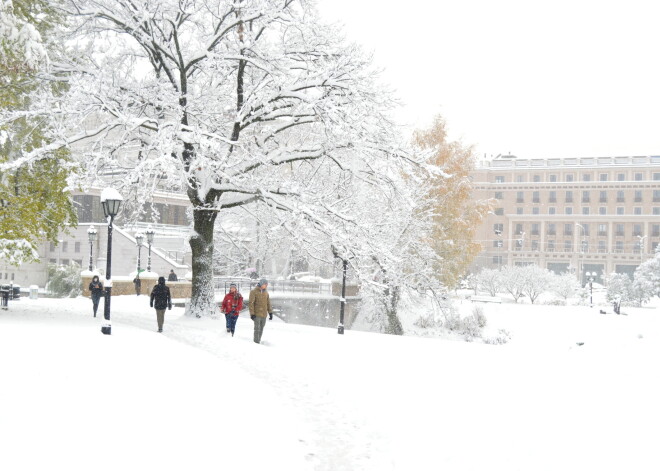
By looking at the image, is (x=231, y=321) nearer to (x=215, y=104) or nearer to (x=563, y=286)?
(x=215, y=104)

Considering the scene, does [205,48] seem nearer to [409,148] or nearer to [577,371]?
[409,148]

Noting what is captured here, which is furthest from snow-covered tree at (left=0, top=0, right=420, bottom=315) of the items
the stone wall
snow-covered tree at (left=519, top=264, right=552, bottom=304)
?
snow-covered tree at (left=519, top=264, right=552, bottom=304)

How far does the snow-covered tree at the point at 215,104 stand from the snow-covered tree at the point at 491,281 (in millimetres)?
40597

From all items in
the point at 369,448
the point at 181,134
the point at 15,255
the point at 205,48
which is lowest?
the point at 369,448

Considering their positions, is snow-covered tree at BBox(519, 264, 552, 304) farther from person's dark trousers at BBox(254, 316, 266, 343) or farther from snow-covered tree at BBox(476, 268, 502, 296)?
person's dark trousers at BBox(254, 316, 266, 343)

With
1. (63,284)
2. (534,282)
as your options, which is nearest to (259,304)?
(63,284)

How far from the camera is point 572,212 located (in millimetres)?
95000

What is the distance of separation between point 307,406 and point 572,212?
304ft

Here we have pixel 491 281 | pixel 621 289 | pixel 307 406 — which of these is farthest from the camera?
pixel 491 281

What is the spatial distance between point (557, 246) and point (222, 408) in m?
91.5

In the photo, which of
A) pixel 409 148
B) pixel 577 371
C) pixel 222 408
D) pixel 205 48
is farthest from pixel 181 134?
pixel 577 371

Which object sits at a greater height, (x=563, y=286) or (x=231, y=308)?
(x=563, y=286)

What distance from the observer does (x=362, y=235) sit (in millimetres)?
18812

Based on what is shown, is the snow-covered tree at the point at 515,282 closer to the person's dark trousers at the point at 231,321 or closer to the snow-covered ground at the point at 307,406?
the snow-covered ground at the point at 307,406
